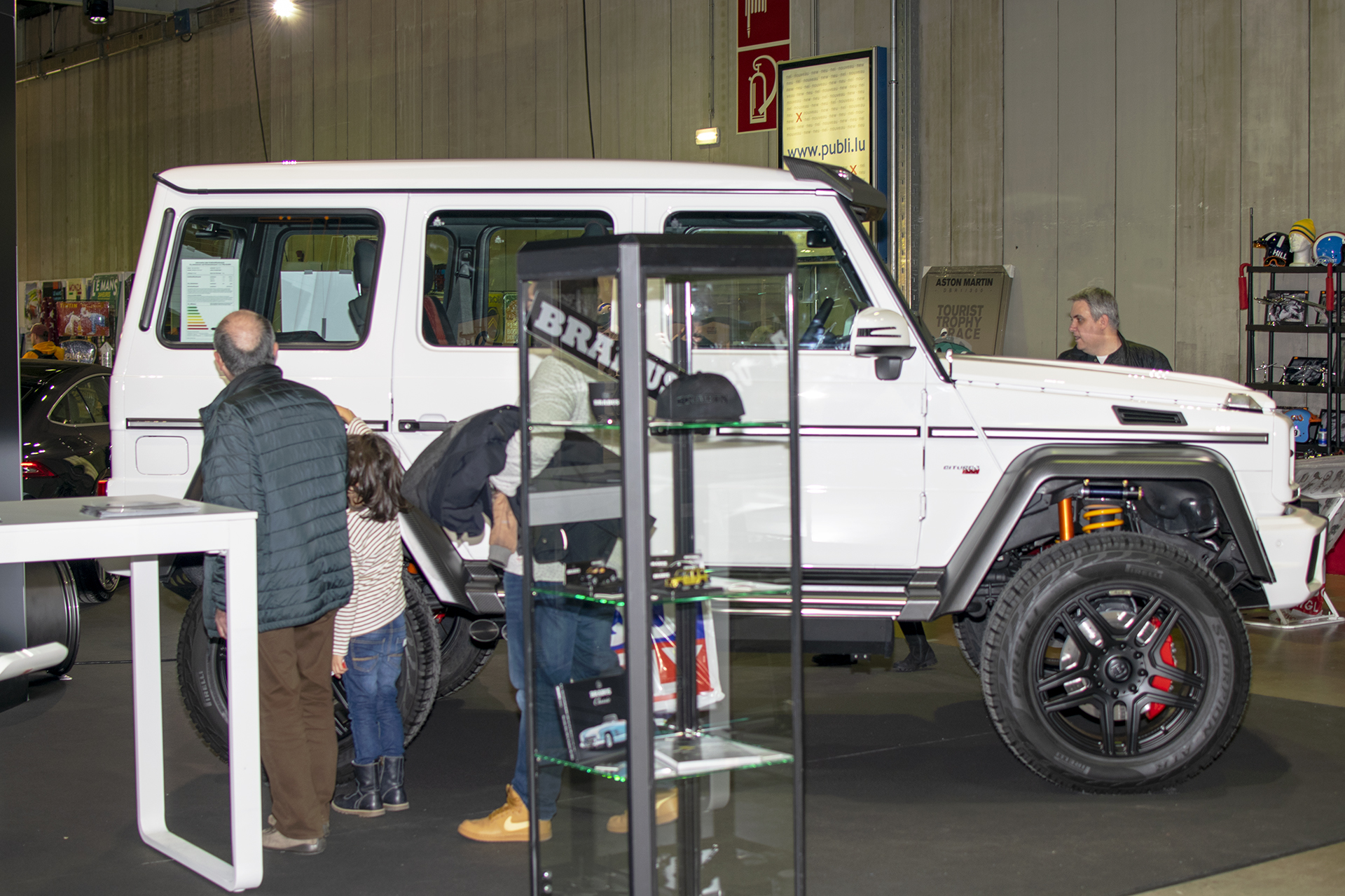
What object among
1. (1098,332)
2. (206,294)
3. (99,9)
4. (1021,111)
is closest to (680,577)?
(206,294)

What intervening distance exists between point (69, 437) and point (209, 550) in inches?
210

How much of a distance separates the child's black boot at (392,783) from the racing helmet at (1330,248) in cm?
735

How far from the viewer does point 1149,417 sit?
451 cm

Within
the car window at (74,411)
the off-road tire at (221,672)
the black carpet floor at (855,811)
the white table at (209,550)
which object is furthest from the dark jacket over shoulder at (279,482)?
the car window at (74,411)

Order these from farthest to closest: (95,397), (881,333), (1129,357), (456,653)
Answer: (95,397) < (1129,357) < (456,653) < (881,333)

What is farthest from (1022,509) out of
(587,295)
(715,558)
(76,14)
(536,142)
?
(76,14)

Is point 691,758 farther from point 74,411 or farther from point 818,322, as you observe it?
point 74,411

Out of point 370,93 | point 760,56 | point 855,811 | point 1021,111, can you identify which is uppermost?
point 370,93

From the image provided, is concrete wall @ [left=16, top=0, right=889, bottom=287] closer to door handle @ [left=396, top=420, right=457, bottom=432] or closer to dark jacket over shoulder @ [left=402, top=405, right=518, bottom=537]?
door handle @ [left=396, top=420, right=457, bottom=432]

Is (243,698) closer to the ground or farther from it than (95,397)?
closer to the ground

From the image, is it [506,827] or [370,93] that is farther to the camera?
[370,93]

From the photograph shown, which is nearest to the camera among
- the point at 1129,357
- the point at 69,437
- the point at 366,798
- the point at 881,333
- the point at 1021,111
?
the point at 881,333

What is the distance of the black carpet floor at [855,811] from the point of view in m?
3.71

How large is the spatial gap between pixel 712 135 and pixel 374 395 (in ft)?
29.1
